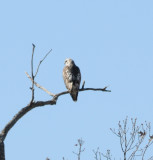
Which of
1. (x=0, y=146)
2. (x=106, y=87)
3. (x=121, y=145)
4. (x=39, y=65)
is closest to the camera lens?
(x=0, y=146)

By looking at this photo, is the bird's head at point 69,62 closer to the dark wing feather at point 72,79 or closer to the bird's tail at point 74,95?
the dark wing feather at point 72,79

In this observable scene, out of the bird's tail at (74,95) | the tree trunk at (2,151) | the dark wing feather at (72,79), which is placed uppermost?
the dark wing feather at (72,79)

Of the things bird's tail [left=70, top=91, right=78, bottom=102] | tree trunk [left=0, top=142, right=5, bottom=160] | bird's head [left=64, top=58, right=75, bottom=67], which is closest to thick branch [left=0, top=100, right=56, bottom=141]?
tree trunk [left=0, top=142, right=5, bottom=160]

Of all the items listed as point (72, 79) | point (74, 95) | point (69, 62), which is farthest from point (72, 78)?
point (69, 62)

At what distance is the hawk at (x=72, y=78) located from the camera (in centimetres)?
1022

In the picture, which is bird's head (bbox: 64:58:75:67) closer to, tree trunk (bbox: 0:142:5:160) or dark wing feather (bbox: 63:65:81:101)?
dark wing feather (bbox: 63:65:81:101)

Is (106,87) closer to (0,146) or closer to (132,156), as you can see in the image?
(132,156)

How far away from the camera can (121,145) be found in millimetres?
8555

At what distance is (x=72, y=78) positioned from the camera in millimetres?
10641

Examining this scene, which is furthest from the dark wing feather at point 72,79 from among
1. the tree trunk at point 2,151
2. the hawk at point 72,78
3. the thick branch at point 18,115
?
the tree trunk at point 2,151

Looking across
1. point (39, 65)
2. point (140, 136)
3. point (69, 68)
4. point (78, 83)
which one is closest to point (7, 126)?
point (39, 65)

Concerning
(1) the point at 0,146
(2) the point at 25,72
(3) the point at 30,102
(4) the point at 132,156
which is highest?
(2) the point at 25,72

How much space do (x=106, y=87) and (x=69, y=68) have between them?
3365mm

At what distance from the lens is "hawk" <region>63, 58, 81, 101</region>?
33.5 ft
